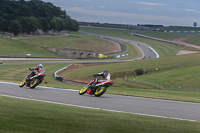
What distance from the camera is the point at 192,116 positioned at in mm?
13523

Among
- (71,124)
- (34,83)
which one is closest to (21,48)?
(34,83)

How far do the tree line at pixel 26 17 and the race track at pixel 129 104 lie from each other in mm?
112417

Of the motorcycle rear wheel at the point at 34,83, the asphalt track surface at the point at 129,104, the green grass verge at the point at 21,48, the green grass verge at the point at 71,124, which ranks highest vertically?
the green grass verge at the point at 71,124

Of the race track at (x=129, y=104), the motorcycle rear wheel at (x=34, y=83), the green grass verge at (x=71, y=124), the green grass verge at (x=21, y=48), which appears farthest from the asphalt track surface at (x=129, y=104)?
the green grass verge at (x=21, y=48)

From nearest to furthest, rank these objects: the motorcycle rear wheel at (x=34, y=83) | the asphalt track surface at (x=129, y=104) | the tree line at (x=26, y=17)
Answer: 1. the asphalt track surface at (x=129, y=104)
2. the motorcycle rear wheel at (x=34, y=83)
3. the tree line at (x=26, y=17)

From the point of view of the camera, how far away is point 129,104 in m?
16.5

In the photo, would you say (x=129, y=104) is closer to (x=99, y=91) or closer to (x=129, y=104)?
(x=129, y=104)

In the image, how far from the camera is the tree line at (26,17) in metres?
130

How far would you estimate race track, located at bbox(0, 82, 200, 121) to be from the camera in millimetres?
14023

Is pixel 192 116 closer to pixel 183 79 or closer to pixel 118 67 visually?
pixel 183 79

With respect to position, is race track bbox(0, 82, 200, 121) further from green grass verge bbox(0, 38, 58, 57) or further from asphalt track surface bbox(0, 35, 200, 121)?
green grass verge bbox(0, 38, 58, 57)

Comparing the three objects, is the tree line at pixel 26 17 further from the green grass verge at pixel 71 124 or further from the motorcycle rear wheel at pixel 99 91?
the green grass verge at pixel 71 124

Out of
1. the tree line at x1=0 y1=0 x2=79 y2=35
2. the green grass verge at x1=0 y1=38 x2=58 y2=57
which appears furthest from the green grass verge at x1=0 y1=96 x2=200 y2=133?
the tree line at x1=0 y1=0 x2=79 y2=35

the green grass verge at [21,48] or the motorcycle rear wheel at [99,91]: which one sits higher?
the motorcycle rear wheel at [99,91]
